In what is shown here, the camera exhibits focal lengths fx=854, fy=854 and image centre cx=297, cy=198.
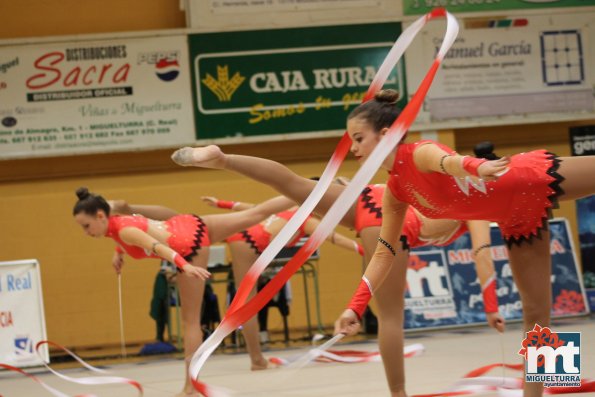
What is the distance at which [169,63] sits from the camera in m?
10.4

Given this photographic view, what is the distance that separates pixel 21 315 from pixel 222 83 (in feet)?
12.3

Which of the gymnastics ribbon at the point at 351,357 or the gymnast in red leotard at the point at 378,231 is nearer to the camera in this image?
the gymnast in red leotard at the point at 378,231

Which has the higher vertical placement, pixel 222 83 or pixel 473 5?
pixel 473 5

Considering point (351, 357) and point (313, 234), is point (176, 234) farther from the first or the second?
point (313, 234)

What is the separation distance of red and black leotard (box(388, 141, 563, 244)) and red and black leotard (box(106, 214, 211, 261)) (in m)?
2.51

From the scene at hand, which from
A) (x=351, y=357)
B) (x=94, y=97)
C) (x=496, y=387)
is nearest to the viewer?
(x=496, y=387)

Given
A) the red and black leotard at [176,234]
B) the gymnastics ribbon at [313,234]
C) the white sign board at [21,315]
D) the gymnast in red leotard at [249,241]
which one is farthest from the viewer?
the white sign board at [21,315]

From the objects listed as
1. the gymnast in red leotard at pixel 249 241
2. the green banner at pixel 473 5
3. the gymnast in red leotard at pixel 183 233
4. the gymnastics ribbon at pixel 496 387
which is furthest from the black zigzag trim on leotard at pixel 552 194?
the green banner at pixel 473 5

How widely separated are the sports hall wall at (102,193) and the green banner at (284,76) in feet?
1.12

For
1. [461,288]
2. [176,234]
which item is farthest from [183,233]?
[461,288]

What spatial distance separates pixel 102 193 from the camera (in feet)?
35.0

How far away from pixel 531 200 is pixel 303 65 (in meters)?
7.18

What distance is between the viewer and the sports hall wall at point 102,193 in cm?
1047

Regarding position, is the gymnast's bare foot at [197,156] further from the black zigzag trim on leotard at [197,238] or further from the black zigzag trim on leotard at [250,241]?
the black zigzag trim on leotard at [250,241]
